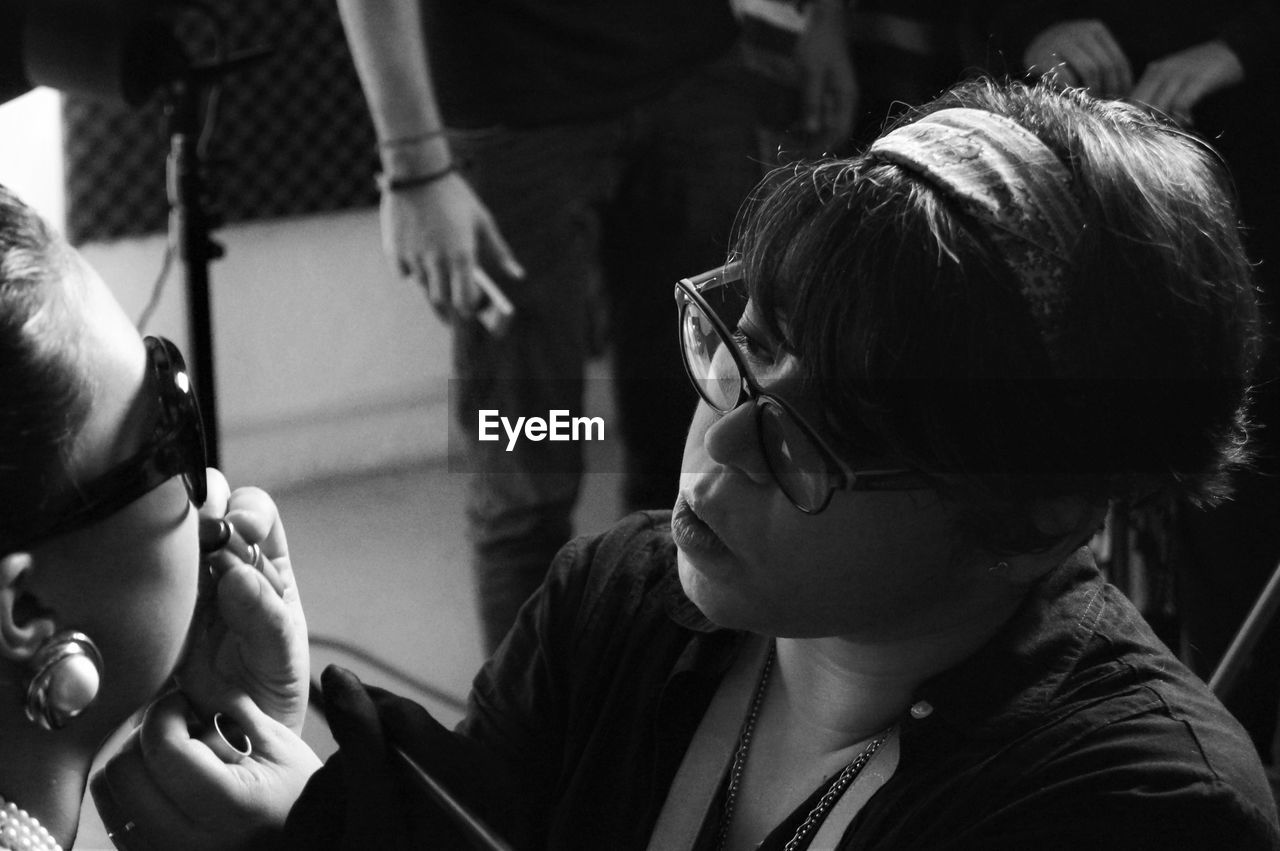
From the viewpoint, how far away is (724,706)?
0.77m

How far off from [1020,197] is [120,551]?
44 centimetres

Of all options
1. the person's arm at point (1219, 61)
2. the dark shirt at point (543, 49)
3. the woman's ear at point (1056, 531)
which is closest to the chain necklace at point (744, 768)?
the woman's ear at point (1056, 531)

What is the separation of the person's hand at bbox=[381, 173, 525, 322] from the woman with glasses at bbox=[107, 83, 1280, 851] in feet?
1.57

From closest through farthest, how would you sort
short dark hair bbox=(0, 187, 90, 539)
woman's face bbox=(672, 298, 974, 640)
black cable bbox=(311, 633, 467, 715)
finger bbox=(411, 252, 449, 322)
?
1. short dark hair bbox=(0, 187, 90, 539)
2. woman's face bbox=(672, 298, 974, 640)
3. black cable bbox=(311, 633, 467, 715)
4. finger bbox=(411, 252, 449, 322)

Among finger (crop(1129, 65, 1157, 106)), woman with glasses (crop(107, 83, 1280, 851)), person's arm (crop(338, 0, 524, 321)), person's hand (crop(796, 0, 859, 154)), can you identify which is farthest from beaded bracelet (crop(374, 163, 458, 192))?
finger (crop(1129, 65, 1157, 106))

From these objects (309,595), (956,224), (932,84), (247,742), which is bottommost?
(309,595)

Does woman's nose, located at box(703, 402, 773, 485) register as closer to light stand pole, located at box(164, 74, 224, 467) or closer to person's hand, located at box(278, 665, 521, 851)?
person's hand, located at box(278, 665, 521, 851)

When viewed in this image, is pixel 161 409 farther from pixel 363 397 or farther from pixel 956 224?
pixel 363 397

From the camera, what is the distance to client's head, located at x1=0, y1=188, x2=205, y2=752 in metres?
0.55

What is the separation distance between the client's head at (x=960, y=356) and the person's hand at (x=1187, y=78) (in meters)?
0.56

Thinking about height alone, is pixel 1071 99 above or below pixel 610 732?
above

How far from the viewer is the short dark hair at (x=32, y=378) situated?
21.3 inches

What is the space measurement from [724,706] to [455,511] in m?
0.33

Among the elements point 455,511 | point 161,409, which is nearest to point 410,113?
point 455,511
